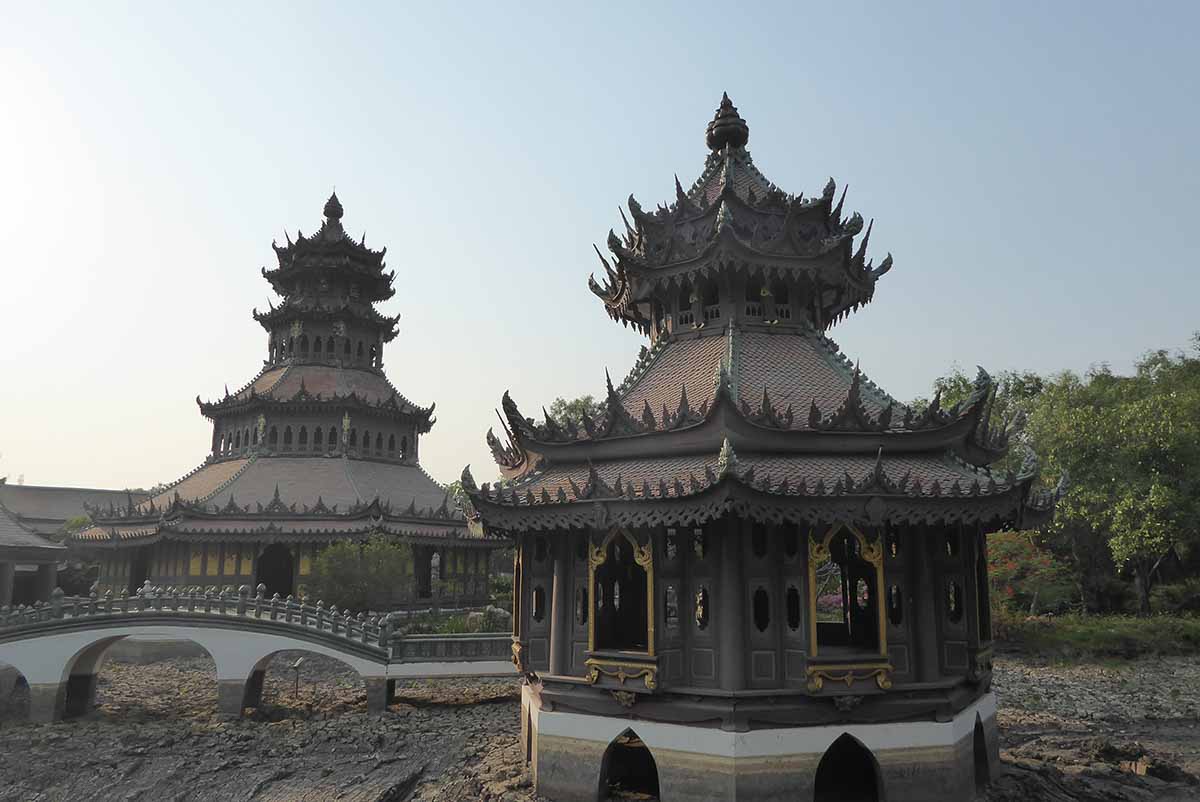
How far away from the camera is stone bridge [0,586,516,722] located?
2444 cm

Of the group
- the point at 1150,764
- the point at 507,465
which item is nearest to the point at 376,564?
the point at 507,465

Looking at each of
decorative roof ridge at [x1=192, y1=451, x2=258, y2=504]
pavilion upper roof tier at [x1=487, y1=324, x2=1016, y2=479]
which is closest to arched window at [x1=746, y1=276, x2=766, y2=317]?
pavilion upper roof tier at [x1=487, y1=324, x2=1016, y2=479]

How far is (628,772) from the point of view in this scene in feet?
53.6

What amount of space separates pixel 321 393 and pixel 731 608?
1312 inches

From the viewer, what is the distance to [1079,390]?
43.1 meters

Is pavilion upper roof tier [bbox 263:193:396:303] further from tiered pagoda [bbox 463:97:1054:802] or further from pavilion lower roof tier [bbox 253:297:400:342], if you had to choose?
tiered pagoda [bbox 463:97:1054:802]

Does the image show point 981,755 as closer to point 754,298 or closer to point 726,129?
point 754,298

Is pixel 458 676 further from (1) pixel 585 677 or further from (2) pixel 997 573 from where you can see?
(2) pixel 997 573

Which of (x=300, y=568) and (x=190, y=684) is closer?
(x=190, y=684)

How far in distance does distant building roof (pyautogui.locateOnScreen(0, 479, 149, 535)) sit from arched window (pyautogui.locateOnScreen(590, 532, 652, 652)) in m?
63.5

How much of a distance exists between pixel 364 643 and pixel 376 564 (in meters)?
6.73

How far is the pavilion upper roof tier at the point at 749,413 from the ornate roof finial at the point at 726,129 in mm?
5795

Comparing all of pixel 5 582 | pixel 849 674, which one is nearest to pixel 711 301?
pixel 849 674

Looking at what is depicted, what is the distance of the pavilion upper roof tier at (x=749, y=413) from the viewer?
1392 cm
